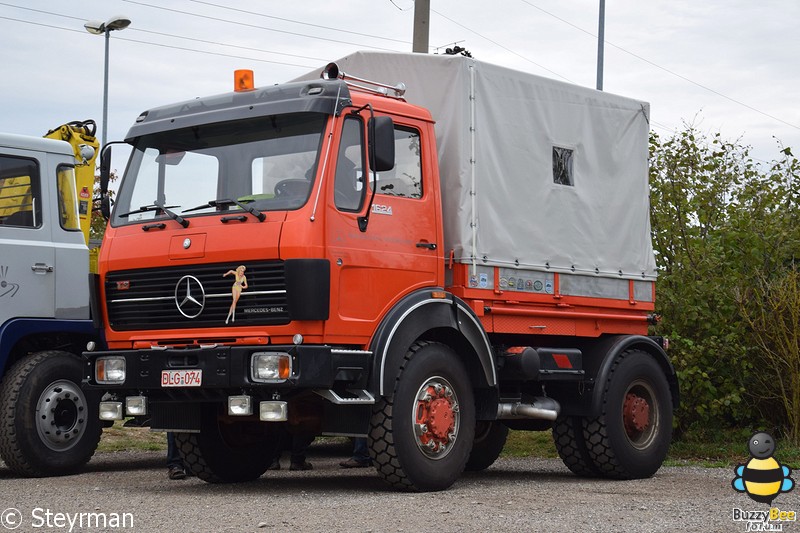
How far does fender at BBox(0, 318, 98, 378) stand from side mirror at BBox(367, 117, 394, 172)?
3920mm

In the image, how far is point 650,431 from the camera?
11805 mm

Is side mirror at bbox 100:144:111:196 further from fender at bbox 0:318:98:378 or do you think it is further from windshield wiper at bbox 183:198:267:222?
fender at bbox 0:318:98:378

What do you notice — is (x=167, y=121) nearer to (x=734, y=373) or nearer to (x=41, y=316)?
(x=41, y=316)

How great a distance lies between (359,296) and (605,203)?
12.1 ft

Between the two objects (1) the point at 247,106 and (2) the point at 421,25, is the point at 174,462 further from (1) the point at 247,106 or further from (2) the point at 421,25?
(2) the point at 421,25

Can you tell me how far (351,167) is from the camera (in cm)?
918

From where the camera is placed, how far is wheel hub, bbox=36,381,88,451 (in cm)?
1102

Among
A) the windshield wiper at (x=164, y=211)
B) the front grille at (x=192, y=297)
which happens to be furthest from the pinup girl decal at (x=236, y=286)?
the windshield wiper at (x=164, y=211)

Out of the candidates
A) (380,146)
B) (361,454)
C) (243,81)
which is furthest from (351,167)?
(361,454)

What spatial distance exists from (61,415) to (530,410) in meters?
4.30

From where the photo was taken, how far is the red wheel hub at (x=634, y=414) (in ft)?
38.1

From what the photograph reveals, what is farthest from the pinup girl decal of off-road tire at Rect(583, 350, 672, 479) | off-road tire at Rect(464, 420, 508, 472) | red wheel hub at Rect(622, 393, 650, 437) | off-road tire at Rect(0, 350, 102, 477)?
red wheel hub at Rect(622, 393, 650, 437)

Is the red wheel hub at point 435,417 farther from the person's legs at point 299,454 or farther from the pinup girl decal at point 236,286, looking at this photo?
the person's legs at point 299,454

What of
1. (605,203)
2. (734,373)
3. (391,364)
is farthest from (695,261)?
(391,364)
